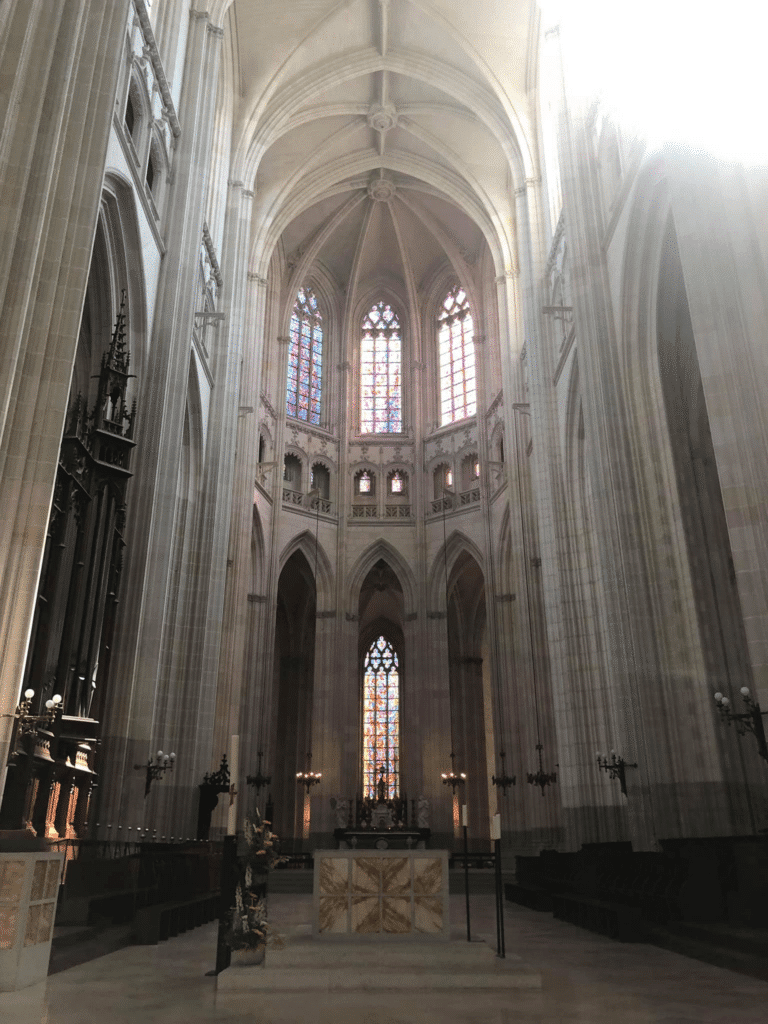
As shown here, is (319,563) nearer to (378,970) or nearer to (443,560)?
(443,560)

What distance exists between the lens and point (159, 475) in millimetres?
15258

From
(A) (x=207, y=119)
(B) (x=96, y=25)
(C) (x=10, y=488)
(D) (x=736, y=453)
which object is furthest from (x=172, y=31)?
(D) (x=736, y=453)

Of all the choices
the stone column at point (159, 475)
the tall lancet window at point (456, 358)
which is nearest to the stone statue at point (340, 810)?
the stone column at point (159, 475)

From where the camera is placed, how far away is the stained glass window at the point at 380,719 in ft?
109

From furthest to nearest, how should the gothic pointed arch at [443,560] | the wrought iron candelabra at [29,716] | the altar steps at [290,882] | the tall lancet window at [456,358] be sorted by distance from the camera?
1. the tall lancet window at [456,358]
2. the gothic pointed arch at [443,560]
3. the altar steps at [290,882]
4. the wrought iron candelabra at [29,716]

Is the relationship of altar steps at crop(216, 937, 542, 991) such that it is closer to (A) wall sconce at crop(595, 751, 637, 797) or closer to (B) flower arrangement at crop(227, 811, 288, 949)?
(B) flower arrangement at crop(227, 811, 288, 949)

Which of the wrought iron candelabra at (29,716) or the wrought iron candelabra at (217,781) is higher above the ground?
the wrought iron candelabra at (217,781)

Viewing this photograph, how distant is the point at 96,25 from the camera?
11.0m

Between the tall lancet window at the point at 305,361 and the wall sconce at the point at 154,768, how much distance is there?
18326 mm

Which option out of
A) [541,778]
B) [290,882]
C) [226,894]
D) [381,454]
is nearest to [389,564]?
[381,454]

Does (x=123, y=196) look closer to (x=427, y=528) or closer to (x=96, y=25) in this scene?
(x=96, y=25)

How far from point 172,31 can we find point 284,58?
7.97 meters

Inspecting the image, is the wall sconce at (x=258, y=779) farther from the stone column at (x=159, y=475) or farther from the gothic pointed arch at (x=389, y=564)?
the stone column at (x=159, y=475)

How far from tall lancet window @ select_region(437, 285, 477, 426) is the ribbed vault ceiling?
155cm
